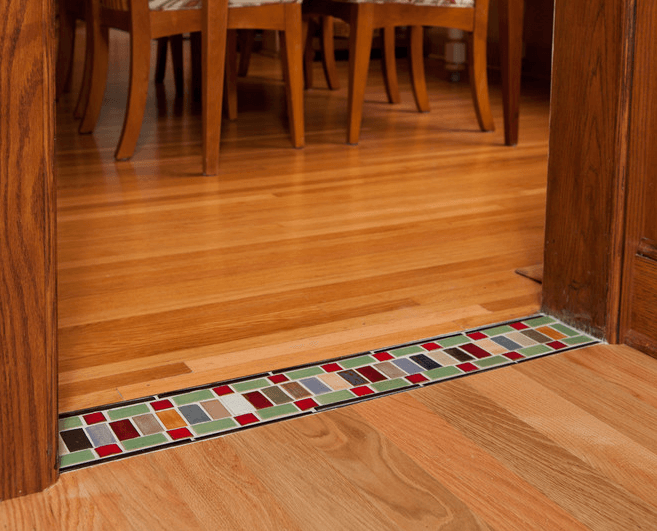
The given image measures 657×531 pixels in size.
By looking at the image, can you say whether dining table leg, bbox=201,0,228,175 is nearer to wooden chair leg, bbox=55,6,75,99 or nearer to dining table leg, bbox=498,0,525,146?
dining table leg, bbox=498,0,525,146

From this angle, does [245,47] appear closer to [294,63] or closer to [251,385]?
[294,63]

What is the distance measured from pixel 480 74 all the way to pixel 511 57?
0.15 m

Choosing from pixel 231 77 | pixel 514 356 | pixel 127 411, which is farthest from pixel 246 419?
pixel 231 77

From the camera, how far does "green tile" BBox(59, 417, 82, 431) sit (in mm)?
970

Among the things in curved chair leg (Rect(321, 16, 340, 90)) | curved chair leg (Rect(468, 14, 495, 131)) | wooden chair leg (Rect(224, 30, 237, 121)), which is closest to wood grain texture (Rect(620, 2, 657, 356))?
curved chair leg (Rect(468, 14, 495, 131))

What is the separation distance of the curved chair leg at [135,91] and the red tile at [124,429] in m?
1.45

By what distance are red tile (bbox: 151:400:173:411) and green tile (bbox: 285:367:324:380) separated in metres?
0.16

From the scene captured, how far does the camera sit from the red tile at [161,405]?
3.34 feet

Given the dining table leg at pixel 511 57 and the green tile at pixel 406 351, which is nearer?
the green tile at pixel 406 351

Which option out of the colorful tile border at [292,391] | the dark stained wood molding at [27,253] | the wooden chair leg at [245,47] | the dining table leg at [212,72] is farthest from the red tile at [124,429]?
the wooden chair leg at [245,47]

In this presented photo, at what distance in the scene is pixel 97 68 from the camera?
2.58 meters

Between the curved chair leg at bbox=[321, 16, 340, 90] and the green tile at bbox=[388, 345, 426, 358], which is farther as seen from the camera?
the curved chair leg at bbox=[321, 16, 340, 90]

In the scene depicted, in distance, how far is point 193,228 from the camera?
175 centimetres

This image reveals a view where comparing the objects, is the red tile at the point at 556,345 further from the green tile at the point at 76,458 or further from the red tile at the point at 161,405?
the green tile at the point at 76,458
